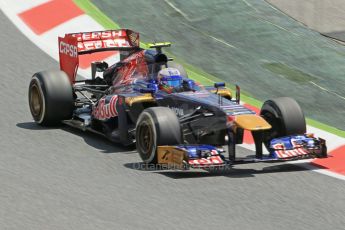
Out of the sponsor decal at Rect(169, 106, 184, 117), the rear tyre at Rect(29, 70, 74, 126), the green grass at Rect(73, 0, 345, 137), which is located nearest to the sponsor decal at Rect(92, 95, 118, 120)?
the rear tyre at Rect(29, 70, 74, 126)

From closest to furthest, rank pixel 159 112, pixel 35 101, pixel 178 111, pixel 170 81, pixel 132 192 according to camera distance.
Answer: pixel 132 192, pixel 159 112, pixel 178 111, pixel 170 81, pixel 35 101

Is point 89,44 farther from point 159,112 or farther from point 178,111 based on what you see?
point 159,112

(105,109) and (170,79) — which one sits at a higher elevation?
(170,79)

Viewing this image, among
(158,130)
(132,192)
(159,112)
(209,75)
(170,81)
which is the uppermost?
(170,81)

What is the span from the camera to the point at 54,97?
14.1 meters

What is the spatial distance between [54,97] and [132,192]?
3.67 meters

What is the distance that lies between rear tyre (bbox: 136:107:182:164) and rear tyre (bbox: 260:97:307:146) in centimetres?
140

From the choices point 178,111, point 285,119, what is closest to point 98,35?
point 178,111

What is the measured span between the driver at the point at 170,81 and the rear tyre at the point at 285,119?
1.34 m

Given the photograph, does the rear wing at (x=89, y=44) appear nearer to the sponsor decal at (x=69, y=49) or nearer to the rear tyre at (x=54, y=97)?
the sponsor decal at (x=69, y=49)

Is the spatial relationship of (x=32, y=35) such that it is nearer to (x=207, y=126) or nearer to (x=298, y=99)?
(x=298, y=99)

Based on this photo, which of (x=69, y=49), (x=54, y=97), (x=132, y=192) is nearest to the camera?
(x=132, y=192)

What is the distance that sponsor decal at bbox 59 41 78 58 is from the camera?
15.1 m

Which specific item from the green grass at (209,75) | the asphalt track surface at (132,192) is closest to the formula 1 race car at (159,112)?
the asphalt track surface at (132,192)
